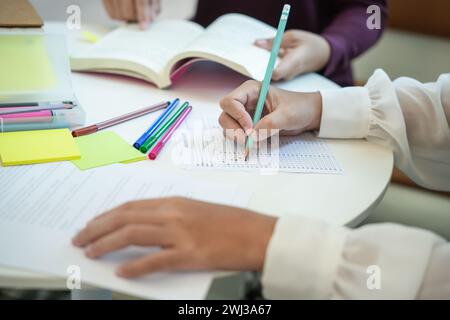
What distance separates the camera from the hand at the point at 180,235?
0.49 meters

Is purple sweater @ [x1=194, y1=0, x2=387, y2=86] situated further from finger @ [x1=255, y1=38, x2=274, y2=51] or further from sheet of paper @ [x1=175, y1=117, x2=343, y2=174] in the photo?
sheet of paper @ [x1=175, y1=117, x2=343, y2=174]

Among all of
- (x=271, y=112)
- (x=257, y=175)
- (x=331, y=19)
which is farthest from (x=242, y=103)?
(x=331, y=19)

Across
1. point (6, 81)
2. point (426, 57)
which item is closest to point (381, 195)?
point (6, 81)

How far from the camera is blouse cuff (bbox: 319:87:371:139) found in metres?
0.78

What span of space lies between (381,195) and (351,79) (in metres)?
0.72

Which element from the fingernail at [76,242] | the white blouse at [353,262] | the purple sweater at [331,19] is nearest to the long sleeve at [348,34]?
the purple sweater at [331,19]

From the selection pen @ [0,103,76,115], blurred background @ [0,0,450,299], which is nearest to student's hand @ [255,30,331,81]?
pen @ [0,103,76,115]

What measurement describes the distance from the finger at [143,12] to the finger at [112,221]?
0.67m

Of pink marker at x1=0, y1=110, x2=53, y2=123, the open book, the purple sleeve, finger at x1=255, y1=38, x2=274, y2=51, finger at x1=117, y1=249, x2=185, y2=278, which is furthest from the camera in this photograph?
the purple sleeve

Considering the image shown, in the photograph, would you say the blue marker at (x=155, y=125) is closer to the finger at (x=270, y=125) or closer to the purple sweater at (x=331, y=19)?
the finger at (x=270, y=125)

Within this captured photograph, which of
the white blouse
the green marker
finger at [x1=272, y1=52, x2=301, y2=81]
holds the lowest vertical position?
the white blouse

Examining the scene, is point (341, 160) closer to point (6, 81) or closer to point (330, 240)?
point (330, 240)

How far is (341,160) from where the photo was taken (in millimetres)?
723

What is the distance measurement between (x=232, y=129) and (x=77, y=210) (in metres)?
0.26
